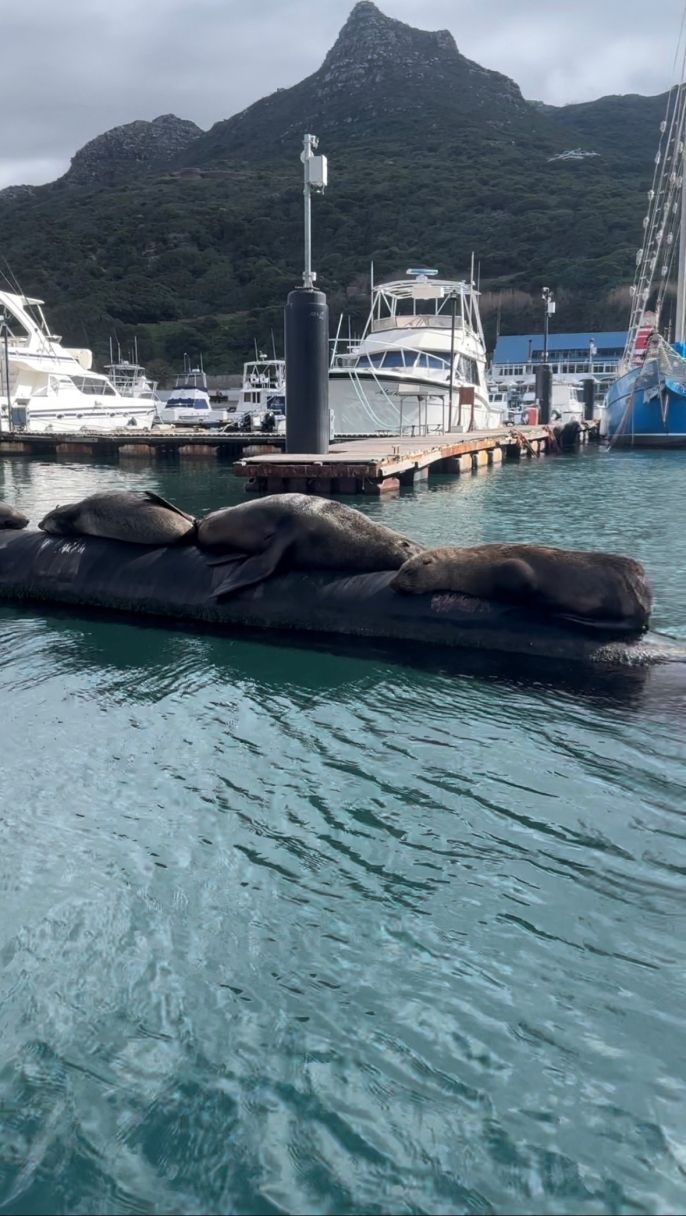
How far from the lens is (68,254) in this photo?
91.4 meters

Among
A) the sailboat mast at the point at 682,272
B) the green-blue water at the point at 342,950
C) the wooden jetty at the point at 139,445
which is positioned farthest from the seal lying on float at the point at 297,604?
the sailboat mast at the point at 682,272

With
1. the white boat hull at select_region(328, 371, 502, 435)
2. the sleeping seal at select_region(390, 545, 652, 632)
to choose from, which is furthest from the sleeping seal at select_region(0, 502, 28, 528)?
the white boat hull at select_region(328, 371, 502, 435)

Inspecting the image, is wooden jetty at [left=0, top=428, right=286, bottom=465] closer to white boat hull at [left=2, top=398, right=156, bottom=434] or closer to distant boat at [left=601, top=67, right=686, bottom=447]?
white boat hull at [left=2, top=398, right=156, bottom=434]

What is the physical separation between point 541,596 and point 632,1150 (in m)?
5.00

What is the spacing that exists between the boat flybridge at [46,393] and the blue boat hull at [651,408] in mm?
19953

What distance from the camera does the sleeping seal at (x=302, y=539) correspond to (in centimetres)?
847

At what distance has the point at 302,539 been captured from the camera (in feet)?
27.8

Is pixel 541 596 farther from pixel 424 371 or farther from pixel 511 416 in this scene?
pixel 511 416

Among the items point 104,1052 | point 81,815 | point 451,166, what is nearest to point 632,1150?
point 104,1052

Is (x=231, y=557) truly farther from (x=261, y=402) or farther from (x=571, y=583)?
(x=261, y=402)

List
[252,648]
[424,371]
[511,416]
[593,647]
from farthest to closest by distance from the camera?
[511,416], [424,371], [252,648], [593,647]

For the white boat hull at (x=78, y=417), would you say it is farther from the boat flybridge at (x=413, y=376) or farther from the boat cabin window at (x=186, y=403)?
the boat flybridge at (x=413, y=376)

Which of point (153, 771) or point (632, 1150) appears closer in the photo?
point (632, 1150)

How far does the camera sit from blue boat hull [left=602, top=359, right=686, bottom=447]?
34688 millimetres
